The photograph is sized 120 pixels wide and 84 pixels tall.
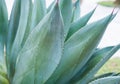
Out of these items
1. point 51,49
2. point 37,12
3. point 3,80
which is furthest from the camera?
point 37,12

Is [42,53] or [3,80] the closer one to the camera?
[42,53]

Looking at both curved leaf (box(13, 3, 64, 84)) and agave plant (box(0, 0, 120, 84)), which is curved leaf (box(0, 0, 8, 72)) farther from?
curved leaf (box(13, 3, 64, 84))

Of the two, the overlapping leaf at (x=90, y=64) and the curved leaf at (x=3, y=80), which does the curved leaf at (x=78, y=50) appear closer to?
the overlapping leaf at (x=90, y=64)


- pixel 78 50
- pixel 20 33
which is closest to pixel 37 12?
pixel 20 33

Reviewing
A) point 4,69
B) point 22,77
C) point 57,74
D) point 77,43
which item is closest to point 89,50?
point 77,43

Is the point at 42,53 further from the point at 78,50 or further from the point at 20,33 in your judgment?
the point at 20,33

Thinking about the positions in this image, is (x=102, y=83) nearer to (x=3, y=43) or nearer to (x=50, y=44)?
(x=50, y=44)

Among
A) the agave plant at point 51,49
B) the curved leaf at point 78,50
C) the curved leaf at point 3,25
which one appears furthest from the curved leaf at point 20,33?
the curved leaf at point 78,50

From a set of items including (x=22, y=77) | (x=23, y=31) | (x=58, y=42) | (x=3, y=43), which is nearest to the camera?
(x=58, y=42)
